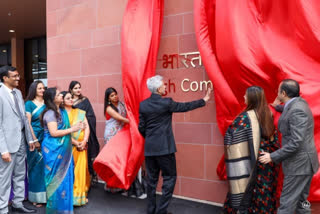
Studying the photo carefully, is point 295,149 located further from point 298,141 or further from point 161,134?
point 161,134

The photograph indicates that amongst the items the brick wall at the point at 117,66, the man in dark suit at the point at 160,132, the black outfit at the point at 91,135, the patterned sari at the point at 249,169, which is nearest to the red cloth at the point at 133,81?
the brick wall at the point at 117,66

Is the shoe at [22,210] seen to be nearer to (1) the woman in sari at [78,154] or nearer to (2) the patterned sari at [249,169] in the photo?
(1) the woman in sari at [78,154]

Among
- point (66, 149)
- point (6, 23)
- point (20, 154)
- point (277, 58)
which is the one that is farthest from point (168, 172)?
point (6, 23)

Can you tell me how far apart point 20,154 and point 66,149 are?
1.83ft

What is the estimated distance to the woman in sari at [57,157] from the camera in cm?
322

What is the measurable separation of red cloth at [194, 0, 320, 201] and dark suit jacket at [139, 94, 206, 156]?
1.19 feet

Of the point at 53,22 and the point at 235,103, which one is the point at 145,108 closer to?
the point at 235,103

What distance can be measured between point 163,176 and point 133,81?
45.2 inches

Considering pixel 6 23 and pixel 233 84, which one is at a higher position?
pixel 6 23

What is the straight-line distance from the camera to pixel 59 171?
10.7ft

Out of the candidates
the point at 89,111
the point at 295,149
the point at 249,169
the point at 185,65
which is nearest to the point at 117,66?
the point at 89,111

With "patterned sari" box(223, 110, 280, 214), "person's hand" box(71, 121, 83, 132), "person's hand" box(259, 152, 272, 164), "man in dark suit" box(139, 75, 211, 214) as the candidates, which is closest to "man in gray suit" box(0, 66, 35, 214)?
"person's hand" box(71, 121, 83, 132)

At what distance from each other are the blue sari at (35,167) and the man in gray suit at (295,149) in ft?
8.73

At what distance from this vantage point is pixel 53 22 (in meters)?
5.23
